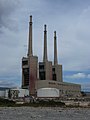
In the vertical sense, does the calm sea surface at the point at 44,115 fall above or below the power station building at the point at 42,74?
below

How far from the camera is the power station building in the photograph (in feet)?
537

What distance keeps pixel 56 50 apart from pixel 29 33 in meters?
26.1

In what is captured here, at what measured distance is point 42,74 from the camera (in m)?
181

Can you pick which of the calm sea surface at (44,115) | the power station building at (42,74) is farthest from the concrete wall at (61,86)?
the calm sea surface at (44,115)

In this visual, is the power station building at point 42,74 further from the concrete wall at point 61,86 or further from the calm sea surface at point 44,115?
the calm sea surface at point 44,115

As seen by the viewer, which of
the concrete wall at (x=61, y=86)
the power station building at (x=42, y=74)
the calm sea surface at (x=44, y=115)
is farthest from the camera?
the concrete wall at (x=61, y=86)

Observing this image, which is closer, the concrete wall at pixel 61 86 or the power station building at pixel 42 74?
the power station building at pixel 42 74

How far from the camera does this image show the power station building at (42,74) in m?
164

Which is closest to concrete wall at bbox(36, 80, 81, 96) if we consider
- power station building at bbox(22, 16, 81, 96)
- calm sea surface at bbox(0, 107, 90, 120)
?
power station building at bbox(22, 16, 81, 96)

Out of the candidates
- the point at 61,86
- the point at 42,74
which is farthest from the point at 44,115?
the point at 61,86

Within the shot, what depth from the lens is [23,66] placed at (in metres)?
169

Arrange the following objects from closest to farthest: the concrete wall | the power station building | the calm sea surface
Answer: the calm sea surface, the power station building, the concrete wall

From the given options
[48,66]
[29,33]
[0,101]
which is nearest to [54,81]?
[48,66]

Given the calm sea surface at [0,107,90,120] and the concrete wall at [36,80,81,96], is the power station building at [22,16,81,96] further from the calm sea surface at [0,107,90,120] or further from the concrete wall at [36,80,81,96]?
the calm sea surface at [0,107,90,120]
